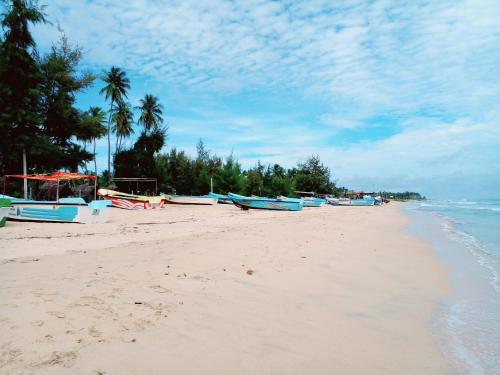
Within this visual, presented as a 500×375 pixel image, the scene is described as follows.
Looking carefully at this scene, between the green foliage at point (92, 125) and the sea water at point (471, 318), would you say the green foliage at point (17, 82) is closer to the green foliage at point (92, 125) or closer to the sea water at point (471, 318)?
the green foliage at point (92, 125)

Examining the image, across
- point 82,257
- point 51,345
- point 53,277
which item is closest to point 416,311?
point 51,345

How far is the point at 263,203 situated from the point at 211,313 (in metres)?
21.6

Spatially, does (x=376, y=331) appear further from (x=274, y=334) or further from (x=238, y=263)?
(x=238, y=263)

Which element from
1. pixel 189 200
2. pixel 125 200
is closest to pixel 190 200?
pixel 189 200

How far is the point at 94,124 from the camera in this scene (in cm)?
2467

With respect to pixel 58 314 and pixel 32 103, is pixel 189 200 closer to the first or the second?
pixel 32 103

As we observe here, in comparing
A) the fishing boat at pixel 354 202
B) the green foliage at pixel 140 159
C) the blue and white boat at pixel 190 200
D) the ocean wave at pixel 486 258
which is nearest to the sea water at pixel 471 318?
the ocean wave at pixel 486 258

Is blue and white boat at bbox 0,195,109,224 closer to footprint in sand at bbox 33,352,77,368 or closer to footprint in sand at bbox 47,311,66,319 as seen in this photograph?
footprint in sand at bbox 47,311,66,319

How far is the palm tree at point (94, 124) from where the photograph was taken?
2438cm

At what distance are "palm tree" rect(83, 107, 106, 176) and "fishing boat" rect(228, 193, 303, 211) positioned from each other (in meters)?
11.3

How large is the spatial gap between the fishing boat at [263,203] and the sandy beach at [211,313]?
18104 millimetres

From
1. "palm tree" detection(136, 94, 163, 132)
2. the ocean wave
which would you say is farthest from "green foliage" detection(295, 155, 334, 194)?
the ocean wave

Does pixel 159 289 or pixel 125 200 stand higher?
pixel 125 200

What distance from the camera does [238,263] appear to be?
5.64 metres
